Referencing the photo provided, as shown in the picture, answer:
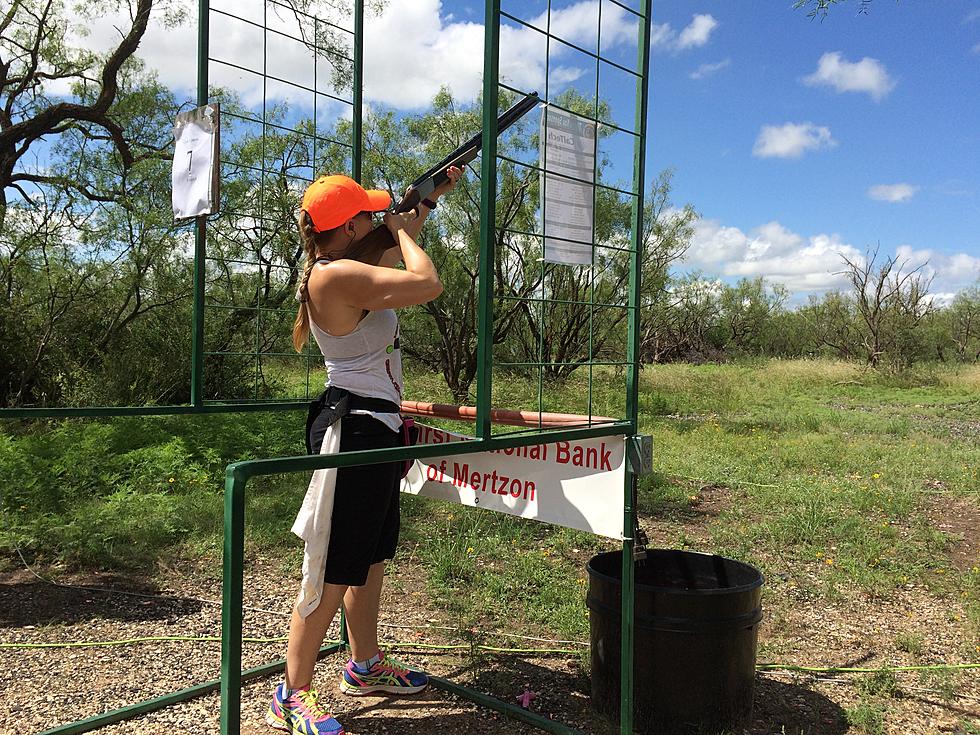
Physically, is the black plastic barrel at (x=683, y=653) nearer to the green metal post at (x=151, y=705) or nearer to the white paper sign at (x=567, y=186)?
the white paper sign at (x=567, y=186)

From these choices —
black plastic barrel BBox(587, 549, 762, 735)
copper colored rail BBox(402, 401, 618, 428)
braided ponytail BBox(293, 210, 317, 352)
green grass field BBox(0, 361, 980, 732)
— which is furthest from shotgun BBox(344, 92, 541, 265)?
green grass field BBox(0, 361, 980, 732)

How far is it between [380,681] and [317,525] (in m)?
1.00

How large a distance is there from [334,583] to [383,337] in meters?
0.78

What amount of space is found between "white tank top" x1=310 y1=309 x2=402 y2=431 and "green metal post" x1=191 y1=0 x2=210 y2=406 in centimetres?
70

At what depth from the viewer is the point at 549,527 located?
5.81 m

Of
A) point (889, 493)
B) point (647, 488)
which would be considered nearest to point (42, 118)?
point (647, 488)

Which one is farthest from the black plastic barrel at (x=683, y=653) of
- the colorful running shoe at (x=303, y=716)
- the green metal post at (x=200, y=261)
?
the green metal post at (x=200, y=261)

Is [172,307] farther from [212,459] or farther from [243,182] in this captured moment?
[212,459]

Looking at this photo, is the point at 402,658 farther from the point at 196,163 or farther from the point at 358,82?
the point at 358,82

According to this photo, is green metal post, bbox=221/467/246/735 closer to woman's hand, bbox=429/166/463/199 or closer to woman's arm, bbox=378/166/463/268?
woman's arm, bbox=378/166/463/268

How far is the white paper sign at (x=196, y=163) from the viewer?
290 cm

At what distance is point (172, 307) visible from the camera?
10.6 metres

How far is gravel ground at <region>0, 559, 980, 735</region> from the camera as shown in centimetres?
290

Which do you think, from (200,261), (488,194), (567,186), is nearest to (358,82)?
(200,261)
